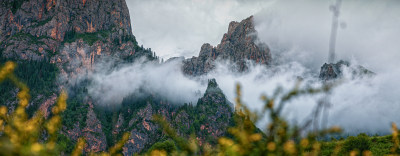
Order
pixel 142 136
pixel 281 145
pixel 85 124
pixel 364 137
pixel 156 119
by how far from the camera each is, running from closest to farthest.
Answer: pixel 281 145
pixel 156 119
pixel 364 137
pixel 85 124
pixel 142 136

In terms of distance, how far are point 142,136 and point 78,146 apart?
196m

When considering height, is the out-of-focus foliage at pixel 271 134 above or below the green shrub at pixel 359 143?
above

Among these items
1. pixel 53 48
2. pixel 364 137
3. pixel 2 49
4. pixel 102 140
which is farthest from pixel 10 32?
pixel 364 137

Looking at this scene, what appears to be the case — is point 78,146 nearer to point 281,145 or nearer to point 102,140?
point 281,145

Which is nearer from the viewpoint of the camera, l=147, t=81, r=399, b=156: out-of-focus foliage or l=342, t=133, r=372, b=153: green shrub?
l=147, t=81, r=399, b=156: out-of-focus foliage

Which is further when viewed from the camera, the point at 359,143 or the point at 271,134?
the point at 359,143

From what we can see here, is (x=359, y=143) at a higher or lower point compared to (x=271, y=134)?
lower

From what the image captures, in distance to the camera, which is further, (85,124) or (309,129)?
(85,124)

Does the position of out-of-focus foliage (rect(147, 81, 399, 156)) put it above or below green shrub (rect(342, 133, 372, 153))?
above

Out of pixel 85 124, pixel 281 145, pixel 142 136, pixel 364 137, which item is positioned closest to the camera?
pixel 281 145

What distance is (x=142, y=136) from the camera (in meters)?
190

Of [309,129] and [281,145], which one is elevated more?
[309,129]

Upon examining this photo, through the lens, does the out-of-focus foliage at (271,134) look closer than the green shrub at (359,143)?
Yes

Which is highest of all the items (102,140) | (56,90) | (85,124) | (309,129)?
(309,129)
